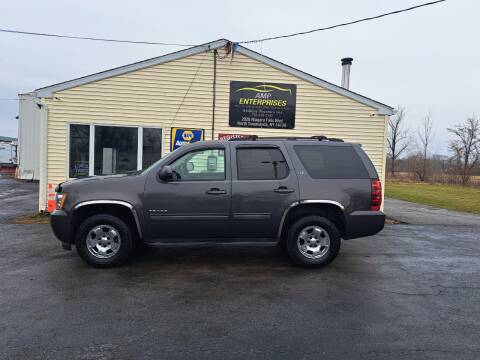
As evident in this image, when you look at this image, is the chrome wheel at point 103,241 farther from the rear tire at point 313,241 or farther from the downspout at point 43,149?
the downspout at point 43,149

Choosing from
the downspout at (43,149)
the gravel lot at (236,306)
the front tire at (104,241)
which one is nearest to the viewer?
the gravel lot at (236,306)

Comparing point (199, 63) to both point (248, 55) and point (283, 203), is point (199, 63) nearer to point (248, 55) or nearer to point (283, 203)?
point (248, 55)

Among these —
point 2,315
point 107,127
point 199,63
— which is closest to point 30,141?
point 107,127

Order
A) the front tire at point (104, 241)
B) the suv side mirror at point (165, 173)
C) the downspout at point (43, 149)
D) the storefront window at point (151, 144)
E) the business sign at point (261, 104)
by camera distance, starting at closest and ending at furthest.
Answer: the suv side mirror at point (165, 173)
the front tire at point (104, 241)
the downspout at point (43, 149)
the storefront window at point (151, 144)
the business sign at point (261, 104)

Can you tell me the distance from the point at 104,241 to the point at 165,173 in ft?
4.55

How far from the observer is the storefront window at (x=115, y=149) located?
10.1 m

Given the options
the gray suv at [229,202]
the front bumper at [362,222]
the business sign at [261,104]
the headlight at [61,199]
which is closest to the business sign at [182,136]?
the business sign at [261,104]

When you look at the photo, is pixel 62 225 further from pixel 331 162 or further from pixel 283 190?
pixel 331 162

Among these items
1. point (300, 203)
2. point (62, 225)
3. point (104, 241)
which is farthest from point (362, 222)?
point (62, 225)

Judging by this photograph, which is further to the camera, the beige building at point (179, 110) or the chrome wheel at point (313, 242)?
the beige building at point (179, 110)

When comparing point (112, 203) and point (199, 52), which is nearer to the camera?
point (112, 203)

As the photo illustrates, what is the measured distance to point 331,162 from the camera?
219 inches

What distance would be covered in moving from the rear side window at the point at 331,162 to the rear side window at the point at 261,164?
0.33 meters

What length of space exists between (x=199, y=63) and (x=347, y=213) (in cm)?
683
